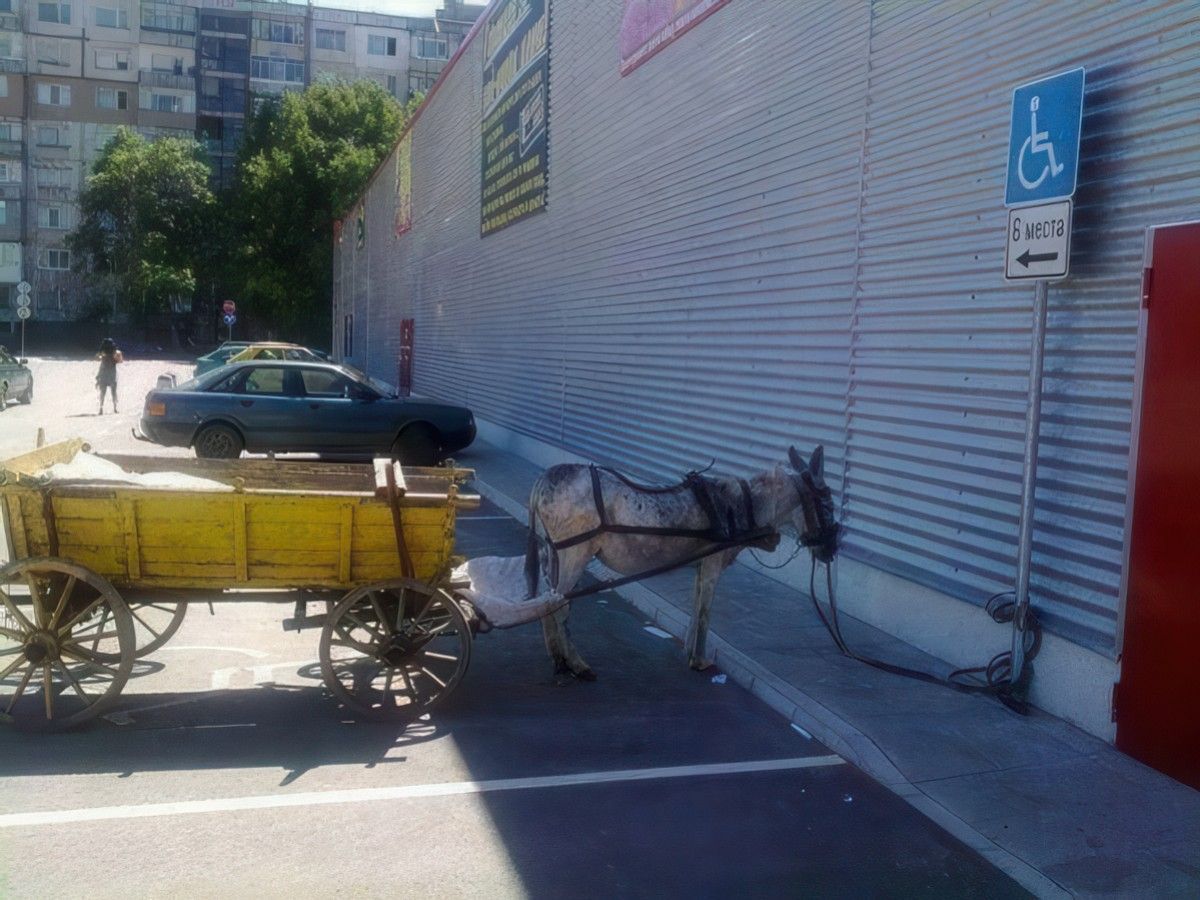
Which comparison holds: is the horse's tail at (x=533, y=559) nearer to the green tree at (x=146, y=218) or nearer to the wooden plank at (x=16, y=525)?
the wooden plank at (x=16, y=525)

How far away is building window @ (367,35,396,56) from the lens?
7912cm

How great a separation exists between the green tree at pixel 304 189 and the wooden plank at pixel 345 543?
54.4 m

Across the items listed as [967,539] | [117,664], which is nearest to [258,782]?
[117,664]

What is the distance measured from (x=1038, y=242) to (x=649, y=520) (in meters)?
2.83

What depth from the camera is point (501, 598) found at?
7.20 m

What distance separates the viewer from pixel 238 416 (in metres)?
17.6

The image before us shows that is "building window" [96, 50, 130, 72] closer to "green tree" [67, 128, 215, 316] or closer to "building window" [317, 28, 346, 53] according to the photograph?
"green tree" [67, 128, 215, 316]

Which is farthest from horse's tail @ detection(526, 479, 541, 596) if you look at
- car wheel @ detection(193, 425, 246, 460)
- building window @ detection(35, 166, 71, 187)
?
building window @ detection(35, 166, 71, 187)

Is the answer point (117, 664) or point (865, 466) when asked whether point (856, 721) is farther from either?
point (117, 664)

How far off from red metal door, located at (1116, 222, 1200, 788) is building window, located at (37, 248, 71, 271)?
7882 cm

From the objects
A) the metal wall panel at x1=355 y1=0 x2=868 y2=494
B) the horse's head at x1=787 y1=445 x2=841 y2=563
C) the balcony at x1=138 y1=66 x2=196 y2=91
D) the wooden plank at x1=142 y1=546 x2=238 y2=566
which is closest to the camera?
the wooden plank at x1=142 y1=546 x2=238 y2=566

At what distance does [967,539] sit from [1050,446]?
992mm

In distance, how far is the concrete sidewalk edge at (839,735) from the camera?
4922mm

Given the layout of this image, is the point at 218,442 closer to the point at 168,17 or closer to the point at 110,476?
the point at 110,476
